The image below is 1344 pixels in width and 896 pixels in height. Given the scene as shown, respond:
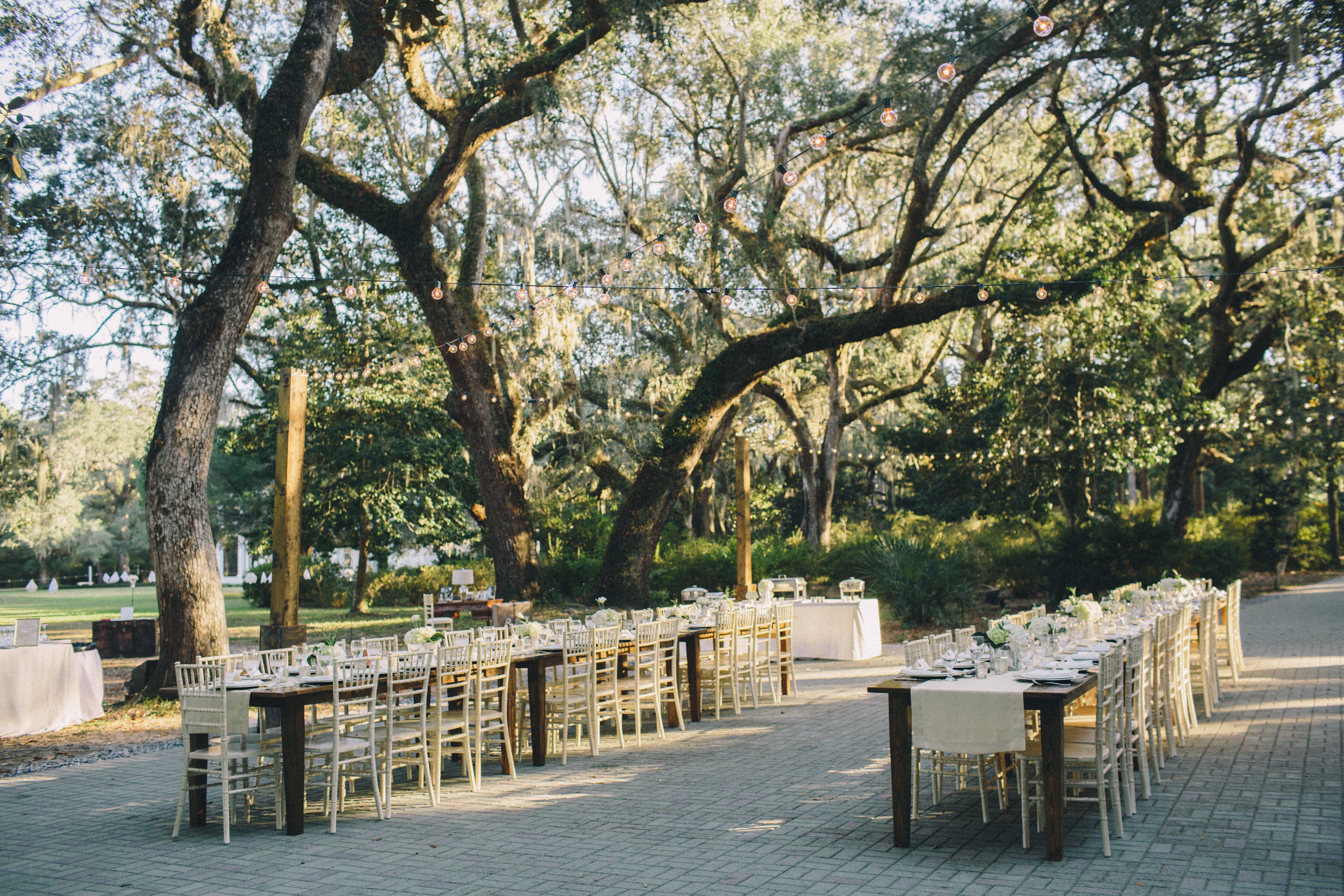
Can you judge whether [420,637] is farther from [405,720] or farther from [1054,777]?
[1054,777]

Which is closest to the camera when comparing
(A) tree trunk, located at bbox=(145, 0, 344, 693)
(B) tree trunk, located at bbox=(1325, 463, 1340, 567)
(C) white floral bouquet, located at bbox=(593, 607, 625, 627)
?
(C) white floral bouquet, located at bbox=(593, 607, 625, 627)

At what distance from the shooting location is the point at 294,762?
5.48 meters

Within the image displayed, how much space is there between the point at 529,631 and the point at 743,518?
23.0ft

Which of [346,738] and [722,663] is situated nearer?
[346,738]

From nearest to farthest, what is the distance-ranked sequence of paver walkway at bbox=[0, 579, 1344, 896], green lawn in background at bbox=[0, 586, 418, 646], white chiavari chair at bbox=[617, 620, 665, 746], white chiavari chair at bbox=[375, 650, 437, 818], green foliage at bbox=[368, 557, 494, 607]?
1. paver walkway at bbox=[0, 579, 1344, 896]
2. white chiavari chair at bbox=[375, 650, 437, 818]
3. white chiavari chair at bbox=[617, 620, 665, 746]
4. green lawn in background at bbox=[0, 586, 418, 646]
5. green foliage at bbox=[368, 557, 494, 607]

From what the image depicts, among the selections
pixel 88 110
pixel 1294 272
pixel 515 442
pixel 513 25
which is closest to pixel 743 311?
pixel 515 442

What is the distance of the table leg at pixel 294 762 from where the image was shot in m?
5.47

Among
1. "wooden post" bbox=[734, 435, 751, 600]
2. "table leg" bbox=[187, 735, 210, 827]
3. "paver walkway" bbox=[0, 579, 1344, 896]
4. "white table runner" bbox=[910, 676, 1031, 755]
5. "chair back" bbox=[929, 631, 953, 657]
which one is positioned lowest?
"paver walkway" bbox=[0, 579, 1344, 896]

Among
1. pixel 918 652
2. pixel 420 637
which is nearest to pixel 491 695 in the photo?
pixel 420 637

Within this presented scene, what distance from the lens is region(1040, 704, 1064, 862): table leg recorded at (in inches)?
180

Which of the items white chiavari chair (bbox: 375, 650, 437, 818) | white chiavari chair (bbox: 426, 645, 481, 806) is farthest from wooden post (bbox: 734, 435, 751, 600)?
white chiavari chair (bbox: 375, 650, 437, 818)

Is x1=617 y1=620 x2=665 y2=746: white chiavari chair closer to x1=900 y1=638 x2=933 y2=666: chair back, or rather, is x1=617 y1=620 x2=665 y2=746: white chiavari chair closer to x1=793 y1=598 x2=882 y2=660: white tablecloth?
x1=900 y1=638 x2=933 y2=666: chair back

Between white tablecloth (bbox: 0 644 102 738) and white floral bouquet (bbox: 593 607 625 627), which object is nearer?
white floral bouquet (bbox: 593 607 625 627)

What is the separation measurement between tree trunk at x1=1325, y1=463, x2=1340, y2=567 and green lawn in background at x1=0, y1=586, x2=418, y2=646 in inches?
899
